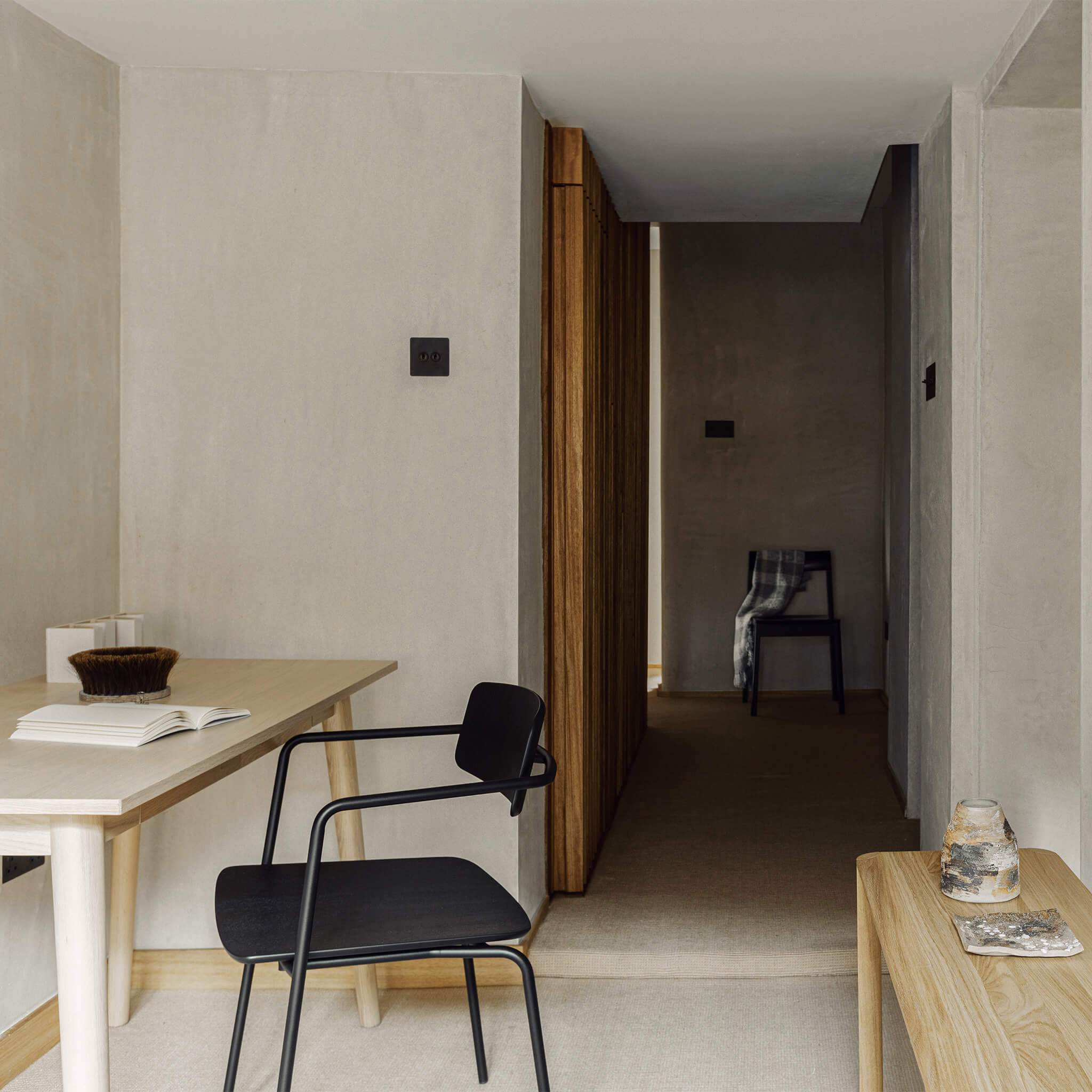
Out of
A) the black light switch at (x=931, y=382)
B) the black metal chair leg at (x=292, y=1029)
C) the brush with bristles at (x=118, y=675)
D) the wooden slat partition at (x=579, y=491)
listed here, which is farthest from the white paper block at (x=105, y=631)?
the black light switch at (x=931, y=382)

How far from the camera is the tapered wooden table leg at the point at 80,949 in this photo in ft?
3.91

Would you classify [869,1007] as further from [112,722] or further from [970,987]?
[112,722]

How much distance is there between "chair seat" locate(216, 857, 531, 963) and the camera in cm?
157

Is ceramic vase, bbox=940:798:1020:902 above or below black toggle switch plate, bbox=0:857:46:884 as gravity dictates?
above

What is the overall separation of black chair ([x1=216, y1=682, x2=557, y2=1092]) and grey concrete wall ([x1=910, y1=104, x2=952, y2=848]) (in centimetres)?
130

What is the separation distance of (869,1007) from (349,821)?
1113mm

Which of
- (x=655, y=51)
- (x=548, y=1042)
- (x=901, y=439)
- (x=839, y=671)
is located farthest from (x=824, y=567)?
(x=548, y=1042)

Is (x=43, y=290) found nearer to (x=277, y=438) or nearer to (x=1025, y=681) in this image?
(x=277, y=438)

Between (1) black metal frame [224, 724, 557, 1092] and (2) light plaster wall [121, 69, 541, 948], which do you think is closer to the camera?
(1) black metal frame [224, 724, 557, 1092]

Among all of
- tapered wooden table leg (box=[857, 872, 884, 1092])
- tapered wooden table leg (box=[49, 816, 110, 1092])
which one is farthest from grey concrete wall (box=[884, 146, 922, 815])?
tapered wooden table leg (box=[49, 816, 110, 1092])

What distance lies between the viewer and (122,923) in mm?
2283

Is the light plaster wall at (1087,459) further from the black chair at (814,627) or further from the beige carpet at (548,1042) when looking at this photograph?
the black chair at (814,627)

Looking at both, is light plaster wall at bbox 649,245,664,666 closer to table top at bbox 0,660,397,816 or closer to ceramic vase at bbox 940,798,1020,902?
table top at bbox 0,660,397,816

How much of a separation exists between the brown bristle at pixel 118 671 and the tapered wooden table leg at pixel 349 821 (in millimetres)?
440
